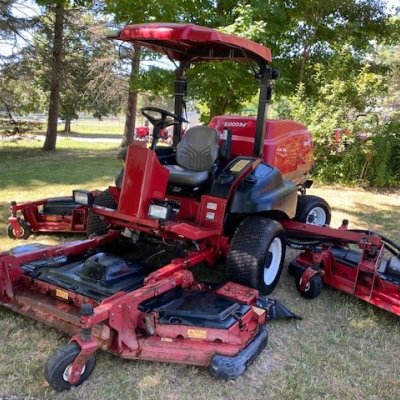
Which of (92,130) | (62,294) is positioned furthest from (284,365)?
(92,130)

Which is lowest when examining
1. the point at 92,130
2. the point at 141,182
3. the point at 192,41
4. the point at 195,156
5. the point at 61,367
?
the point at 92,130

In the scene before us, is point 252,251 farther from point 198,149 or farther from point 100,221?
point 100,221

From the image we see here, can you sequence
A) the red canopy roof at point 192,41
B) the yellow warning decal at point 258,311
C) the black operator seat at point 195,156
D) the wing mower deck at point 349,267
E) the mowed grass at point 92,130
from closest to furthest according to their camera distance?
the yellow warning decal at point 258,311 → the red canopy roof at point 192,41 → the wing mower deck at point 349,267 → the black operator seat at point 195,156 → the mowed grass at point 92,130

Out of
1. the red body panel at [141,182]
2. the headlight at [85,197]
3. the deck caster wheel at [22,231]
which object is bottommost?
the deck caster wheel at [22,231]

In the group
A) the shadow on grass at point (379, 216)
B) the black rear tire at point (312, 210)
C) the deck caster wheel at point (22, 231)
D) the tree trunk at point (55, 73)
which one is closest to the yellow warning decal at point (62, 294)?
the deck caster wheel at point (22, 231)

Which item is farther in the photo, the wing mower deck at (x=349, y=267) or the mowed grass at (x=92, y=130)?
the mowed grass at (x=92, y=130)

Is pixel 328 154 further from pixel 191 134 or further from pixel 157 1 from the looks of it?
pixel 191 134

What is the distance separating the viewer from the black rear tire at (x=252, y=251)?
354cm

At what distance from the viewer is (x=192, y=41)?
3.78 metres

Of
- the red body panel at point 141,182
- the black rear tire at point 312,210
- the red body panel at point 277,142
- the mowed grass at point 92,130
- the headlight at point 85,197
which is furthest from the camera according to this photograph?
the mowed grass at point 92,130

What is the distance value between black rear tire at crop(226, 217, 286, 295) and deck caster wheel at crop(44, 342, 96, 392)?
1438 millimetres

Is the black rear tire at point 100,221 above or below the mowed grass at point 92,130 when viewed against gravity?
above

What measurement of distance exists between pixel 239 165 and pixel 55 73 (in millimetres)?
10720

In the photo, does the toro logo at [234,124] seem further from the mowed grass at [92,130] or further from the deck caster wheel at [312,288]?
the mowed grass at [92,130]
